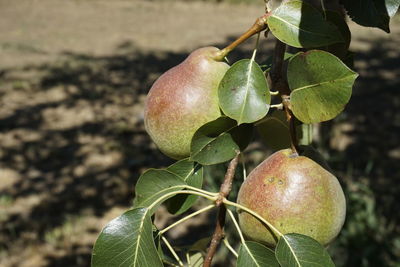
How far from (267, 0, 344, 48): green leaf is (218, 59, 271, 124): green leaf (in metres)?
0.06

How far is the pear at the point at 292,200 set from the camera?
0.73 metres

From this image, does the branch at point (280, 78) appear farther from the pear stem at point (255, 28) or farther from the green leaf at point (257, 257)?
A: the green leaf at point (257, 257)

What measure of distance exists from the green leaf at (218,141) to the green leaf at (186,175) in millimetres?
83

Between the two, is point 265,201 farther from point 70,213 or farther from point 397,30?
point 397,30

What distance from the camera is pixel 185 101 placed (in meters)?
0.79

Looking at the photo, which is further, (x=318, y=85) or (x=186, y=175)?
(x=186, y=175)

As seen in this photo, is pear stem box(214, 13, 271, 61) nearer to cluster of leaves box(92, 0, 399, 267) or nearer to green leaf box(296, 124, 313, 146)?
cluster of leaves box(92, 0, 399, 267)

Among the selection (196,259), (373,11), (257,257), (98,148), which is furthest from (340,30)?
(98,148)

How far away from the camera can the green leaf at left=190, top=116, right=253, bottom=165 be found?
0.76m

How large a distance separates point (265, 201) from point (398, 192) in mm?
2978

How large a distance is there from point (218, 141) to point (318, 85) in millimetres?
174

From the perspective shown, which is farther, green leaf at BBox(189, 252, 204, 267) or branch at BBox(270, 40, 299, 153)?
green leaf at BBox(189, 252, 204, 267)

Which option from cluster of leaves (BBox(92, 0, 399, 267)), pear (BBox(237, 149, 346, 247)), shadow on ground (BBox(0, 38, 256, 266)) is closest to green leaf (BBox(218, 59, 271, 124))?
cluster of leaves (BBox(92, 0, 399, 267))

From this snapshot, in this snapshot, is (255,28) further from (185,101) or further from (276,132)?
(276,132)
